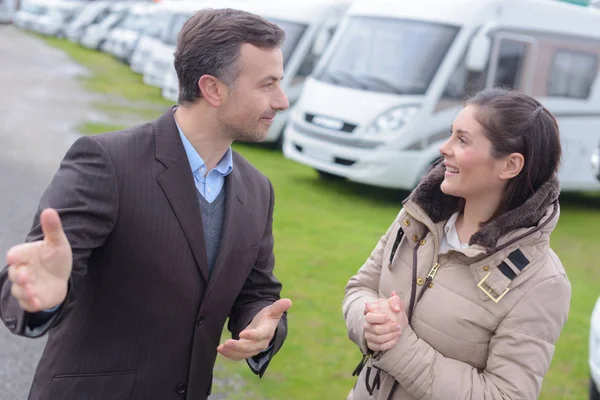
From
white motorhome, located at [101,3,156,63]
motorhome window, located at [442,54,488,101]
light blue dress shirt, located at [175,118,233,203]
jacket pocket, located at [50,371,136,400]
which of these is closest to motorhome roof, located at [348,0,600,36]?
motorhome window, located at [442,54,488,101]

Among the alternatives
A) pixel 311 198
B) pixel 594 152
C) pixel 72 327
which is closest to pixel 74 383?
pixel 72 327

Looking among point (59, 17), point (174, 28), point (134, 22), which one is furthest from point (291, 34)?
point (59, 17)

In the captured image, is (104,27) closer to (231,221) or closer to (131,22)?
(131,22)

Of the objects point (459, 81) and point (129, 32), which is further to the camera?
point (129, 32)

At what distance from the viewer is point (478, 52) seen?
958 centimetres

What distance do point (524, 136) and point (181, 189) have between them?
109 centimetres

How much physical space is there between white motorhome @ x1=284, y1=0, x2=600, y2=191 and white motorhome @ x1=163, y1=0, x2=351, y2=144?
84.6 inches

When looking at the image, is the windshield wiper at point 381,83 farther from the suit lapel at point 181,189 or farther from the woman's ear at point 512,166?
the suit lapel at point 181,189

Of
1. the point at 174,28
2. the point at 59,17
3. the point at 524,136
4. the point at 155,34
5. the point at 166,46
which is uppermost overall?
the point at 524,136

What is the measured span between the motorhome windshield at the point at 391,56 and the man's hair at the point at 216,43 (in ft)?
24.9

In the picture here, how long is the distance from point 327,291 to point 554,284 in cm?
382

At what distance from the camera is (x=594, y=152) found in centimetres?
1078

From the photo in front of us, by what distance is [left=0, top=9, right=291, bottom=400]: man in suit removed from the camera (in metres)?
1.93

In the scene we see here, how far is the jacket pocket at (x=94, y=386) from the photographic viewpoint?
203cm
